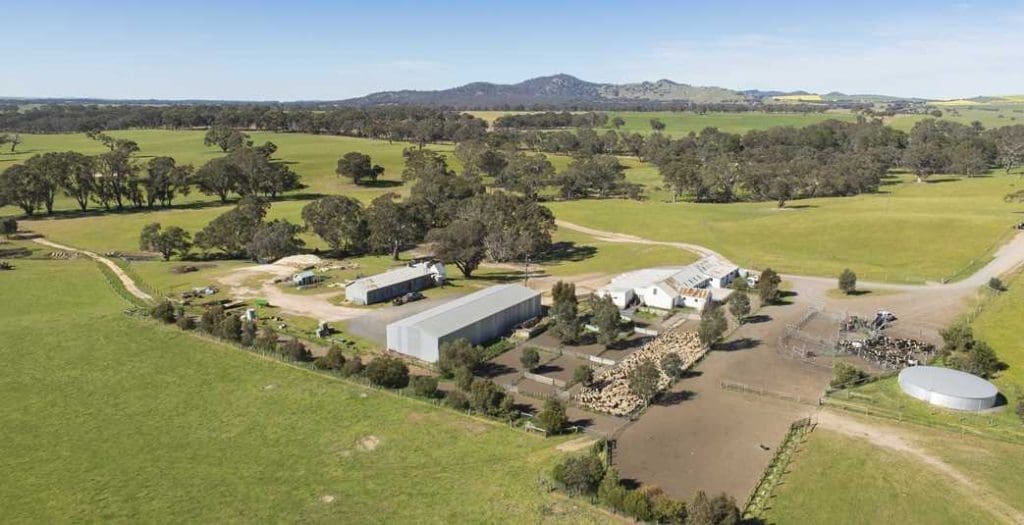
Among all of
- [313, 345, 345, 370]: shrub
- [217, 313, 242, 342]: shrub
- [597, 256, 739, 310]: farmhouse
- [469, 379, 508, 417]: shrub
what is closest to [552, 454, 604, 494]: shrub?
[469, 379, 508, 417]: shrub

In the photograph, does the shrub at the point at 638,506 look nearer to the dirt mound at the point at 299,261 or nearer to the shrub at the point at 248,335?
the shrub at the point at 248,335

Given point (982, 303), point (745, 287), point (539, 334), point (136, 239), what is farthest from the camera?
point (136, 239)

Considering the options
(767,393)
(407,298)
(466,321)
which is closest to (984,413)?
(767,393)

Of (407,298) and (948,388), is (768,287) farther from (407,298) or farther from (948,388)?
(407,298)

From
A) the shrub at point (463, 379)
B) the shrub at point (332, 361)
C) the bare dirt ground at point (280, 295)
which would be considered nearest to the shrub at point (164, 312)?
the bare dirt ground at point (280, 295)

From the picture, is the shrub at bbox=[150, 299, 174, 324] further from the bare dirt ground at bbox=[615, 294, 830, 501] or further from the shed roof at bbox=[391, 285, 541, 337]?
the bare dirt ground at bbox=[615, 294, 830, 501]

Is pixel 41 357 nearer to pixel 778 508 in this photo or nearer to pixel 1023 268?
pixel 778 508

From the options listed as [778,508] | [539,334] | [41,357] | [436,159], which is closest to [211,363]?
[41,357]
